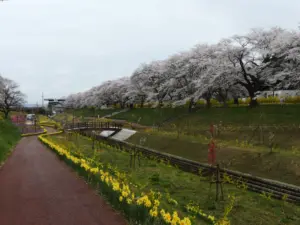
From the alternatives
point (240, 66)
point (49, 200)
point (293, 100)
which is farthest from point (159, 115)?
point (49, 200)

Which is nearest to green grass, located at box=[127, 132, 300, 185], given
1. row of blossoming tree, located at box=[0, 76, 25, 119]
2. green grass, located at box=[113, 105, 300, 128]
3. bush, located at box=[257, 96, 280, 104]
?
green grass, located at box=[113, 105, 300, 128]

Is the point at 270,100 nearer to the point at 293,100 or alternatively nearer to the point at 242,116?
the point at 293,100

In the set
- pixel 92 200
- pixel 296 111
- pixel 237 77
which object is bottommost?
pixel 92 200

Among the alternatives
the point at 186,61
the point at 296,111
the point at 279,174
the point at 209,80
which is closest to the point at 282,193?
the point at 279,174

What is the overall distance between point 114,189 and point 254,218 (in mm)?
4510

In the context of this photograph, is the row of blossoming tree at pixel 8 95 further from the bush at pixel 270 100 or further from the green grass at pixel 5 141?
the bush at pixel 270 100

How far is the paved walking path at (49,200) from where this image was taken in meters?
7.67

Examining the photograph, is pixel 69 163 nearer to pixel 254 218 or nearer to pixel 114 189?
pixel 114 189

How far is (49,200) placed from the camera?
935 cm

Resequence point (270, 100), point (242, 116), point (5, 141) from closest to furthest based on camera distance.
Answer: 1. point (5, 141)
2. point (242, 116)
3. point (270, 100)

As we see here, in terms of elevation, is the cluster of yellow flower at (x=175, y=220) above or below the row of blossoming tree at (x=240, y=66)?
below

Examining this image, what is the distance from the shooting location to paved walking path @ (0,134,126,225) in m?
7.67

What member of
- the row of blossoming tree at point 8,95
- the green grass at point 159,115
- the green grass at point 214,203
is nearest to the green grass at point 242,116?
the green grass at point 159,115

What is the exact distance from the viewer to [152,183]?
13.1m
